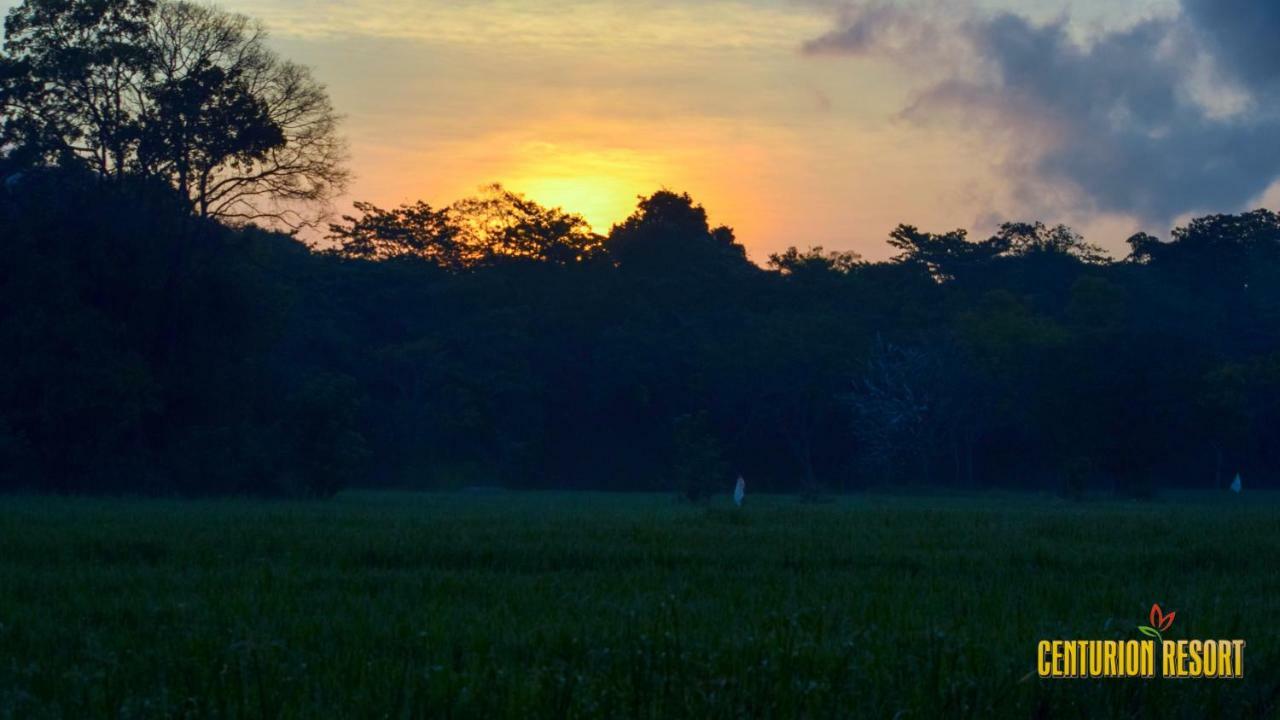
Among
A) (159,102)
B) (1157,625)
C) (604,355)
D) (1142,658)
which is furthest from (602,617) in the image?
(604,355)

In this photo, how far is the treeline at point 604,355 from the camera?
32656 millimetres

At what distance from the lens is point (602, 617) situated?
901 cm

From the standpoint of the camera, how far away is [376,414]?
188 feet

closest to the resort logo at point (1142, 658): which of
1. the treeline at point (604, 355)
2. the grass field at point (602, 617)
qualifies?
the grass field at point (602, 617)

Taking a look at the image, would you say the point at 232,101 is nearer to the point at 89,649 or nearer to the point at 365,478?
the point at 365,478

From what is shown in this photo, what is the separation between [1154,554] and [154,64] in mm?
30106

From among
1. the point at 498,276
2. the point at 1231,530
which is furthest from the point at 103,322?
the point at 498,276

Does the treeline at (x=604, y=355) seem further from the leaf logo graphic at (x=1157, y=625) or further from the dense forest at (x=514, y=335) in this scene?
the leaf logo graphic at (x=1157, y=625)

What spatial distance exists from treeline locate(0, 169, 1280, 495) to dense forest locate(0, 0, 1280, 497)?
0.12 m

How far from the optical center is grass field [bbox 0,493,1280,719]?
623cm

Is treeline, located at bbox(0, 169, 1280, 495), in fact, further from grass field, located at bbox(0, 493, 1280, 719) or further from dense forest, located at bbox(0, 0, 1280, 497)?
grass field, located at bbox(0, 493, 1280, 719)

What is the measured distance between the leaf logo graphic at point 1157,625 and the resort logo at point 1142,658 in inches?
0.5

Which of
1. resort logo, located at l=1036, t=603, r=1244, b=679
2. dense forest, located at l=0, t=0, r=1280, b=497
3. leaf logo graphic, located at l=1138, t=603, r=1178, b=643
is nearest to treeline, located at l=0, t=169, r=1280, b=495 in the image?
dense forest, located at l=0, t=0, r=1280, b=497

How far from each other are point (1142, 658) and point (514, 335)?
5235 centimetres
